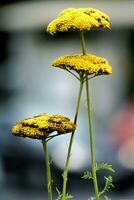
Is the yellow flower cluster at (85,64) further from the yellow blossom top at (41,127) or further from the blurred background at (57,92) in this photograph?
the blurred background at (57,92)

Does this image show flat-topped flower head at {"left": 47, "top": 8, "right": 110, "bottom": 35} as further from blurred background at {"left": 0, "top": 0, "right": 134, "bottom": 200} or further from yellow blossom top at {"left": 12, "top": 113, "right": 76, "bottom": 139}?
blurred background at {"left": 0, "top": 0, "right": 134, "bottom": 200}

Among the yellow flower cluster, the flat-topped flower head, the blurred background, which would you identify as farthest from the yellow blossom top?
the blurred background

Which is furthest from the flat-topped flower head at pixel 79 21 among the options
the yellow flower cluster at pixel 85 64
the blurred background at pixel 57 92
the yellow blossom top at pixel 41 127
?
the blurred background at pixel 57 92

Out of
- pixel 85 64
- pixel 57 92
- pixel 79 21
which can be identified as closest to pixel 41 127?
pixel 85 64

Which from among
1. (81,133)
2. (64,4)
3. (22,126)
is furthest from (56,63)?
(64,4)

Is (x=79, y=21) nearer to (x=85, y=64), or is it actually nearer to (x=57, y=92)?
(x=85, y=64)

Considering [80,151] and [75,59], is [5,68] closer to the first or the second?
[80,151]
